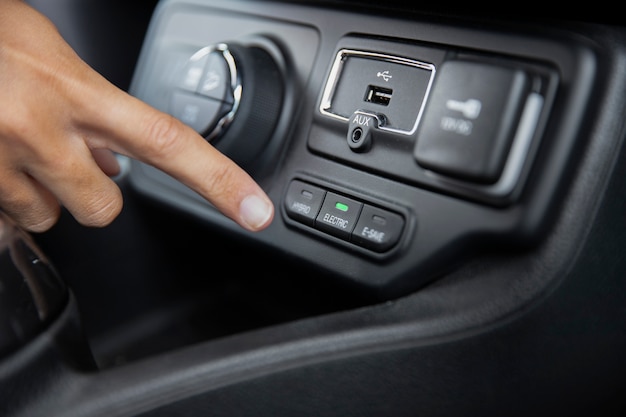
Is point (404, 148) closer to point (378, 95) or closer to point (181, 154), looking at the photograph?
point (378, 95)

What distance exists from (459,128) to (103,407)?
0.30 meters

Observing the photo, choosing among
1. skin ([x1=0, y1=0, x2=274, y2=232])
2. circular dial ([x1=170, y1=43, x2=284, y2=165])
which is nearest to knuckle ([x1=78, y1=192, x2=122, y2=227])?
skin ([x1=0, y1=0, x2=274, y2=232])

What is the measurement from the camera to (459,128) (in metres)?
0.47

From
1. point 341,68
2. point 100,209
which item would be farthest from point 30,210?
point 341,68

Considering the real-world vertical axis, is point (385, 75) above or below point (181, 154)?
above

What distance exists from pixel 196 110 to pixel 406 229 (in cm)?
24

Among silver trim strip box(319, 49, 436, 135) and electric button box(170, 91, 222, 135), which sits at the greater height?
silver trim strip box(319, 49, 436, 135)

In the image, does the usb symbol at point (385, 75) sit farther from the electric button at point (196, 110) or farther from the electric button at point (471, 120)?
the electric button at point (196, 110)

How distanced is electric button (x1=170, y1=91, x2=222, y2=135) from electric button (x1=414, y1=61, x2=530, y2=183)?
209 mm

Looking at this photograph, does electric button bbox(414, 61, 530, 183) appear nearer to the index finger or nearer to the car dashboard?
the car dashboard

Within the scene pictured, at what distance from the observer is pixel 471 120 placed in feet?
1.53

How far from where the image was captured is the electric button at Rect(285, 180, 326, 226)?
568mm

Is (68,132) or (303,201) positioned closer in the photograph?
(68,132)

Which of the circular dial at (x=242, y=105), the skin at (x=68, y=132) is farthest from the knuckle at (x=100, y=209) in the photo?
the circular dial at (x=242, y=105)
